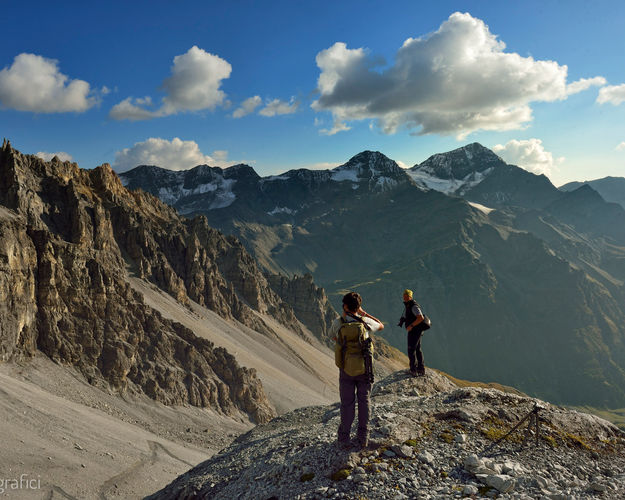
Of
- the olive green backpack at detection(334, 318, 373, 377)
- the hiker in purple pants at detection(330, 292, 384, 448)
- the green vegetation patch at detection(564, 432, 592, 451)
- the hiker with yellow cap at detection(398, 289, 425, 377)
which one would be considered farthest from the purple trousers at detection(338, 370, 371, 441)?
the green vegetation patch at detection(564, 432, 592, 451)

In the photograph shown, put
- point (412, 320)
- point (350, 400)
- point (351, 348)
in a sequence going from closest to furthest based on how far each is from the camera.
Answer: point (351, 348) < point (350, 400) < point (412, 320)

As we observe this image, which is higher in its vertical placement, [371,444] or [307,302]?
[371,444]

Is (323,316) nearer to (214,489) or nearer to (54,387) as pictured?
(54,387)

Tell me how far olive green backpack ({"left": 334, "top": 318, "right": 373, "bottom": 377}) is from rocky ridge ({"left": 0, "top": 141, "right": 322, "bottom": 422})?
57098mm

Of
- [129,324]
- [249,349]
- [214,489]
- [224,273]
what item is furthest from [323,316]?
[214,489]

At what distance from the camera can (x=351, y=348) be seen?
12383mm

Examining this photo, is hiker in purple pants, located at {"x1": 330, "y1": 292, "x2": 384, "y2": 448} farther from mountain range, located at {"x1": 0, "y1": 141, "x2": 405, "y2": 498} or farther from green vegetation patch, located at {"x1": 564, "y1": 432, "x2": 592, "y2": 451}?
mountain range, located at {"x1": 0, "y1": 141, "x2": 405, "y2": 498}

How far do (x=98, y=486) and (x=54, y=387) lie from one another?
2620cm

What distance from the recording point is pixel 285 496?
440 inches

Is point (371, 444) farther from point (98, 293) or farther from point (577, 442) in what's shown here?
point (98, 293)

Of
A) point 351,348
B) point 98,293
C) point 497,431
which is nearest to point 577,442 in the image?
point 497,431

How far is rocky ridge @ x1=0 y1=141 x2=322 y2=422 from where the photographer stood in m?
62.2

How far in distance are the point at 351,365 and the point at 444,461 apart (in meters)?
3.51

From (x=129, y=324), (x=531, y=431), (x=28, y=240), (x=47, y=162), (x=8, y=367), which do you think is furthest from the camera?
(x=47, y=162)
